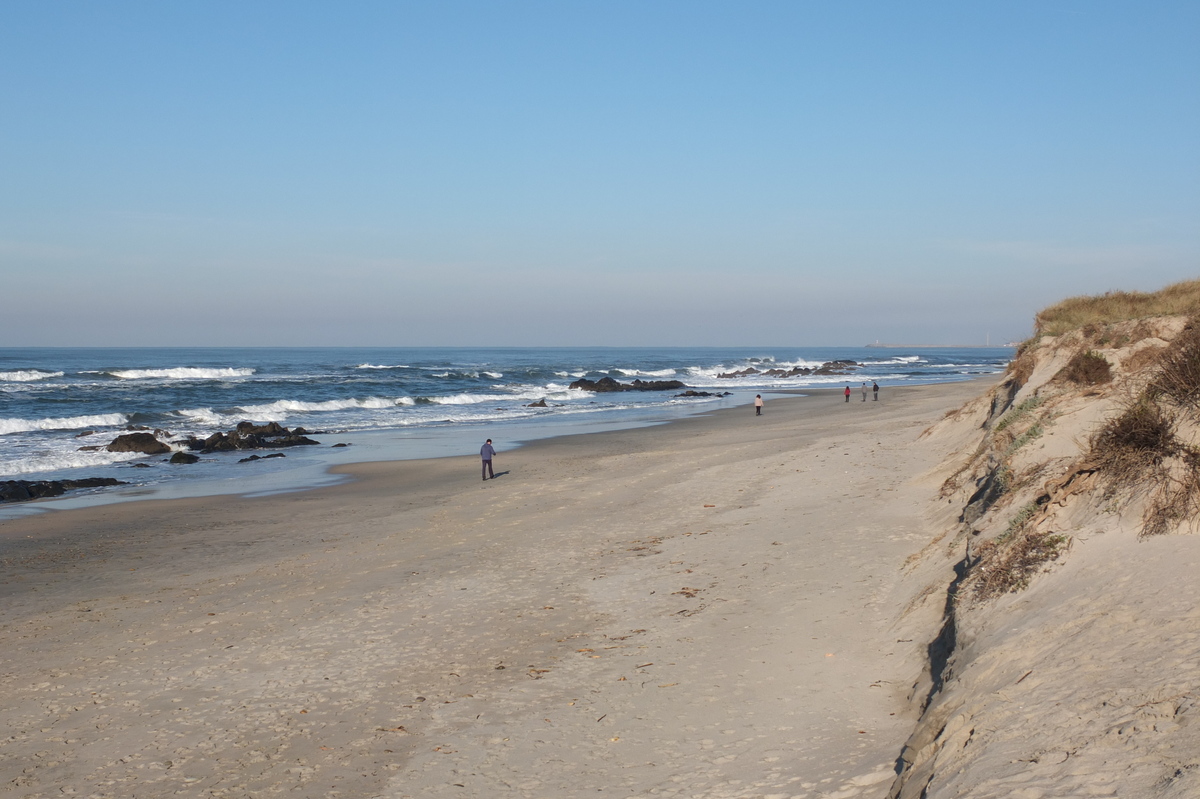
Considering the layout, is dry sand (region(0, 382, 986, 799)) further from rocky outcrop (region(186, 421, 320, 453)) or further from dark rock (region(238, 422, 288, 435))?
dark rock (region(238, 422, 288, 435))

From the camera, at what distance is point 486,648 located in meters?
8.45

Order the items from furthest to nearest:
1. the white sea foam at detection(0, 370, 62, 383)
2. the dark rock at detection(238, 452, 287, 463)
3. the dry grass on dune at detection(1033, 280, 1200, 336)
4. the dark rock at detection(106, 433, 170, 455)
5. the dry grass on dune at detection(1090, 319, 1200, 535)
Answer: the white sea foam at detection(0, 370, 62, 383) < the dark rock at detection(106, 433, 170, 455) < the dark rock at detection(238, 452, 287, 463) < the dry grass on dune at detection(1033, 280, 1200, 336) < the dry grass on dune at detection(1090, 319, 1200, 535)

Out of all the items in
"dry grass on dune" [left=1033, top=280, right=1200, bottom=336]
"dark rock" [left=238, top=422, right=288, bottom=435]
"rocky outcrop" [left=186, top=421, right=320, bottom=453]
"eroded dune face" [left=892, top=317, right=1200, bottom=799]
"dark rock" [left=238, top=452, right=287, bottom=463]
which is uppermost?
"dry grass on dune" [left=1033, top=280, right=1200, bottom=336]

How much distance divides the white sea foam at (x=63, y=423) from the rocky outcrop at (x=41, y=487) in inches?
622

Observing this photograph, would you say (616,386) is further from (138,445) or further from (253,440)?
(138,445)

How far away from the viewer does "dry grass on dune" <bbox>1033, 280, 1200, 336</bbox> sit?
47.7 feet

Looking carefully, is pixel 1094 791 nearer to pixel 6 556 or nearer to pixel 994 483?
pixel 994 483

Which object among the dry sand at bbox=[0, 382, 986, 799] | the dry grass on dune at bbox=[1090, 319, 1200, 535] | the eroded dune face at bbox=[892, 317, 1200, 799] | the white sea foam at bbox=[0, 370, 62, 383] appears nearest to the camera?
the eroded dune face at bbox=[892, 317, 1200, 799]

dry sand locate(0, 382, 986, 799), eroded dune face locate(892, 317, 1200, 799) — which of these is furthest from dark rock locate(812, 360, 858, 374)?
eroded dune face locate(892, 317, 1200, 799)

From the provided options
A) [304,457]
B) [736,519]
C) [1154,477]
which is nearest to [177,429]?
[304,457]

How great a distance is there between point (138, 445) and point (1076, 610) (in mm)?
29757

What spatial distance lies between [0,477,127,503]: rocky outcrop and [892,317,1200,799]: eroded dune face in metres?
19.8

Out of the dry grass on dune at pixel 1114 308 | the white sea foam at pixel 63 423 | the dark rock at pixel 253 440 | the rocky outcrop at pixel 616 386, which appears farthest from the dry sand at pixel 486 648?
the rocky outcrop at pixel 616 386

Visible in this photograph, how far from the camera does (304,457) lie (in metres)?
27.3
